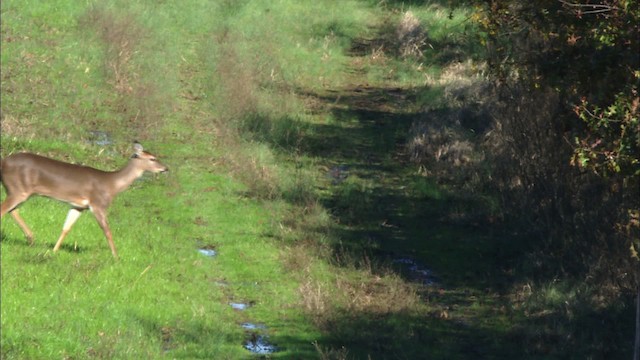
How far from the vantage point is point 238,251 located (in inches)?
773

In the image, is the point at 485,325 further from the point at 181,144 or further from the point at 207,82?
the point at 207,82

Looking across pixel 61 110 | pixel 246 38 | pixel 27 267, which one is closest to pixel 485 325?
pixel 27 267

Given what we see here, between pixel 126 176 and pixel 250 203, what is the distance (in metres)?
3.92

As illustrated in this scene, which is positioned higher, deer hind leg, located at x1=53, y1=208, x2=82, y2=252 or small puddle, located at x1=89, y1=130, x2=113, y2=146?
deer hind leg, located at x1=53, y1=208, x2=82, y2=252

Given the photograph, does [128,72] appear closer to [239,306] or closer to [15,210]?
[15,210]

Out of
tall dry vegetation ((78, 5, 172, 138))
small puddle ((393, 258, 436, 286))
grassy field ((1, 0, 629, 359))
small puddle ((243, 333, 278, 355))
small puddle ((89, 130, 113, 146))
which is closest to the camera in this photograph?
small puddle ((243, 333, 278, 355))

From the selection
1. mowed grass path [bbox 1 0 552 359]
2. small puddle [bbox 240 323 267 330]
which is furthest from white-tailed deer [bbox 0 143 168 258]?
small puddle [bbox 240 323 267 330]

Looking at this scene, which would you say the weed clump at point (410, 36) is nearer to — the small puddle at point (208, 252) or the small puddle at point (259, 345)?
the small puddle at point (208, 252)

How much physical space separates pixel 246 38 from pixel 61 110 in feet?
32.5

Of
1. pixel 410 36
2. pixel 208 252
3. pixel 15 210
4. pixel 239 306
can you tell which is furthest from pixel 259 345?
pixel 410 36

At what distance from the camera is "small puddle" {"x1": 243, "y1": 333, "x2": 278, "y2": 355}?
15.0 m

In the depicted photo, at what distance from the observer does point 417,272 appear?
1980cm

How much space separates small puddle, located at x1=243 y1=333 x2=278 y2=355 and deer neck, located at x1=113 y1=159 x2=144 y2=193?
435cm

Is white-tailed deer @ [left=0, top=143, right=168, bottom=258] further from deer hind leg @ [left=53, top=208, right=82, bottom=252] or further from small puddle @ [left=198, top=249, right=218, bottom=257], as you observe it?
small puddle @ [left=198, top=249, right=218, bottom=257]
